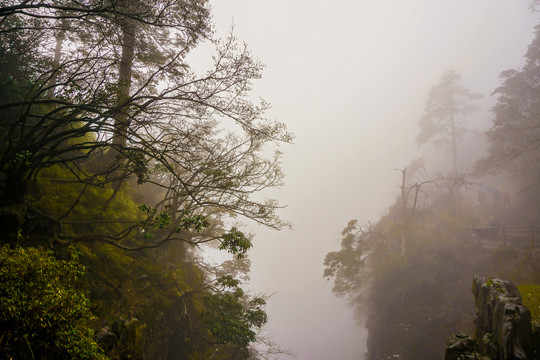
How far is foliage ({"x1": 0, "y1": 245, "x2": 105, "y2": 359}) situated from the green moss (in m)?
11.7

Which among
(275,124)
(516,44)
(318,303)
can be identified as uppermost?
(516,44)

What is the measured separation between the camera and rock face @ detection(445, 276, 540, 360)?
6605 millimetres

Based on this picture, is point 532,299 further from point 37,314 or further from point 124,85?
point 124,85

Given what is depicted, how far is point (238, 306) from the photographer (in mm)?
9828

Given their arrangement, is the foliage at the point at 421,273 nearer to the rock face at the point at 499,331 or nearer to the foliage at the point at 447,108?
the rock face at the point at 499,331

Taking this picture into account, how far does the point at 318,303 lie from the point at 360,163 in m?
70.3

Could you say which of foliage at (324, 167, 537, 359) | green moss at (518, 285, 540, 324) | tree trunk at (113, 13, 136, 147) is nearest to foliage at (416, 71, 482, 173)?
foliage at (324, 167, 537, 359)

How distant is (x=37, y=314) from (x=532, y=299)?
546 inches

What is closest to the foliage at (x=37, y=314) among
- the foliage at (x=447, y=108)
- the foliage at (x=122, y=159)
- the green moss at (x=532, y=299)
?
the foliage at (x=122, y=159)

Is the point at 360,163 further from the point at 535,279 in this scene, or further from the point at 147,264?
the point at 147,264

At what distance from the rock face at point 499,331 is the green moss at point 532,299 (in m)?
0.64

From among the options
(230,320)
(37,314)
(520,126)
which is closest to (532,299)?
(230,320)

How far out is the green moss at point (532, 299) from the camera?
7.77 meters

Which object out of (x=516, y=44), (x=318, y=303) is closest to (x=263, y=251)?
(x=318, y=303)
